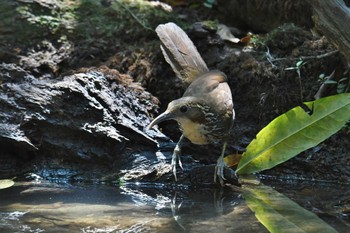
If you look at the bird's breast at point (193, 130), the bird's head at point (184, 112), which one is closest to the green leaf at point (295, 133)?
the bird's breast at point (193, 130)

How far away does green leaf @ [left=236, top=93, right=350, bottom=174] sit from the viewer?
3.84m

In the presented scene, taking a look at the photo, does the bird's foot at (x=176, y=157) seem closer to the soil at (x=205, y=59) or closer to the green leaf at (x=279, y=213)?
→ the soil at (x=205, y=59)

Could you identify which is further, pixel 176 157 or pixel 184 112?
pixel 176 157

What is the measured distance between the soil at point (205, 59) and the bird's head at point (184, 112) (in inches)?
19.5

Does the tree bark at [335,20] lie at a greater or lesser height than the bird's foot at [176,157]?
greater

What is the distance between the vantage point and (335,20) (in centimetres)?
357

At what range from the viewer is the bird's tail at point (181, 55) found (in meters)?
4.71

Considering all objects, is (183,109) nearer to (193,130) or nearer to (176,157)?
(193,130)

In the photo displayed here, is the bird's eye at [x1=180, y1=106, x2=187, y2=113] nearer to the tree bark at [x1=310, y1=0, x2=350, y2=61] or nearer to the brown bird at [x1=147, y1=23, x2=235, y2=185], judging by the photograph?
the brown bird at [x1=147, y1=23, x2=235, y2=185]

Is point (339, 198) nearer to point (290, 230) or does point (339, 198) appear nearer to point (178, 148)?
point (290, 230)

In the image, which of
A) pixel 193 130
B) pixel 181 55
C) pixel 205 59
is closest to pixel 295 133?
pixel 193 130

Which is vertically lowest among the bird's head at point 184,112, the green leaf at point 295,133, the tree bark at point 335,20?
the green leaf at point 295,133

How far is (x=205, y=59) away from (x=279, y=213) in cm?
229

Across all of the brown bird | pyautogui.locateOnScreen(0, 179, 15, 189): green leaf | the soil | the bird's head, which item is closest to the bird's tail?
the brown bird
